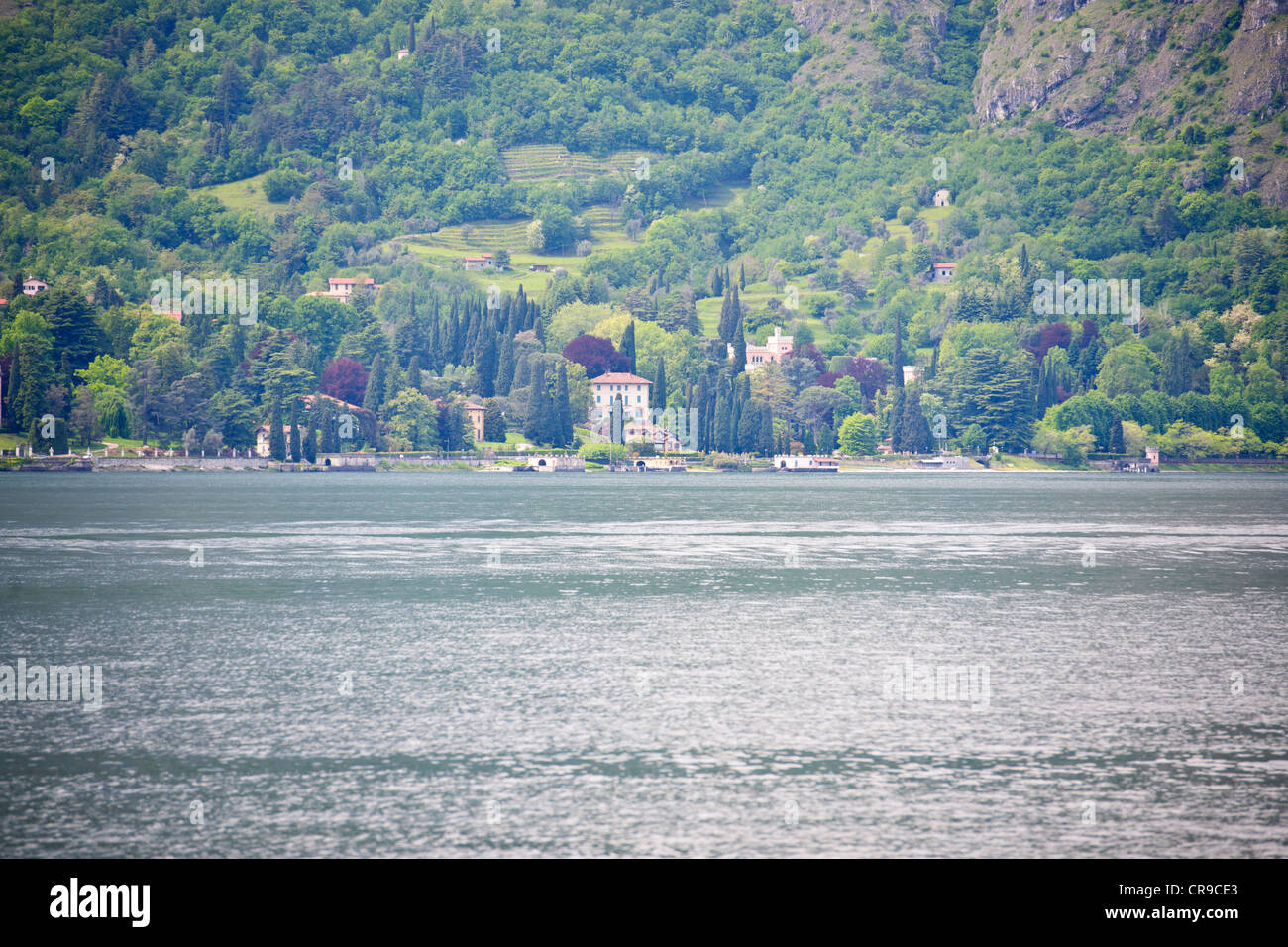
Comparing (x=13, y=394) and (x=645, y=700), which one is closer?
(x=645, y=700)

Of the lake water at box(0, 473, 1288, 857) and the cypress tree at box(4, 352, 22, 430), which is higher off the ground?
the cypress tree at box(4, 352, 22, 430)

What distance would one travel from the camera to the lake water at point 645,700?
22781 millimetres

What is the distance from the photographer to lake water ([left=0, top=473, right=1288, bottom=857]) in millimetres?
22781

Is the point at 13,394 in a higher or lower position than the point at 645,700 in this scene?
higher

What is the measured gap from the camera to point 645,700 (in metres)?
32.9

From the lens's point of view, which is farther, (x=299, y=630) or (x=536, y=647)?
(x=299, y=630)

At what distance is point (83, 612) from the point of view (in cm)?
4647

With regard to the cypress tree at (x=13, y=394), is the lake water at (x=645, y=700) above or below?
below

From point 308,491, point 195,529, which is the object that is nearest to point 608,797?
point 195,529

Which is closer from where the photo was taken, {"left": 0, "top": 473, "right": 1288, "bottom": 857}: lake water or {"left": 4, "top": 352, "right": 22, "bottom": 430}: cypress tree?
{"left": 0, "top": 473, "right": 1288, "bottom": 857}: lake water

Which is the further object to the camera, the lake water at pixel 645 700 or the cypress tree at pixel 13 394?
the cypress tree at pixel 13 394
